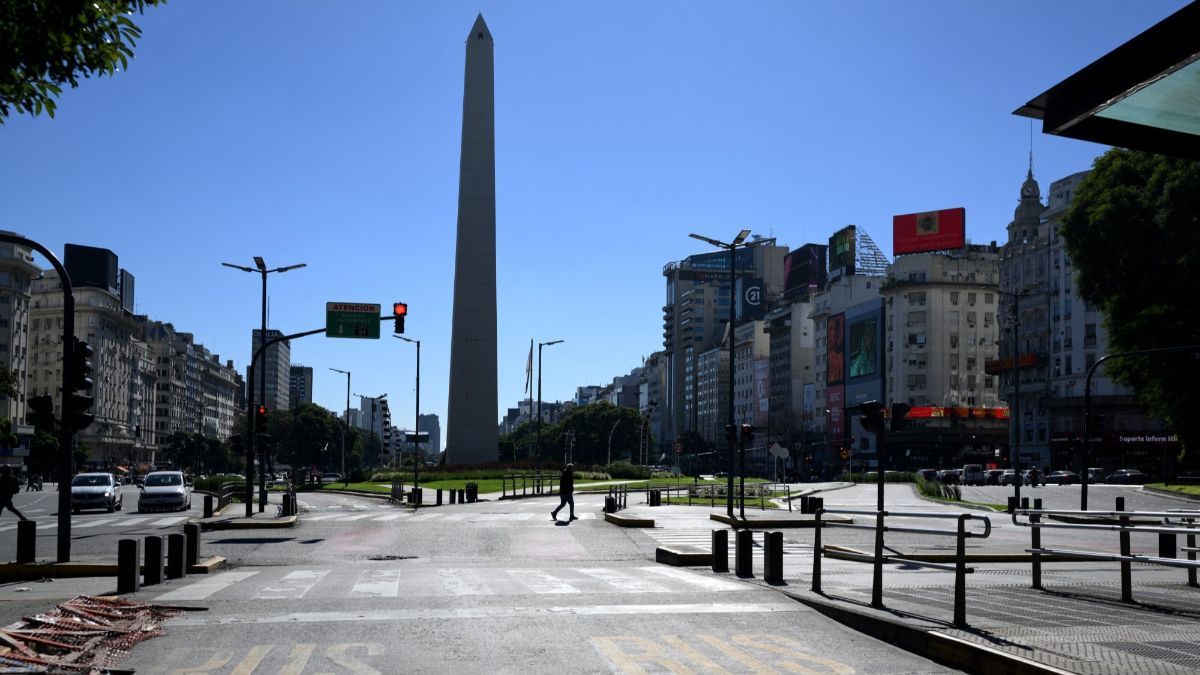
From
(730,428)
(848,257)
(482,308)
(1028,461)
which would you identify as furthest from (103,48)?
(848,257)

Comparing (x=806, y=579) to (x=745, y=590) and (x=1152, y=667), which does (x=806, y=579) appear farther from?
(x=1152, y=667)

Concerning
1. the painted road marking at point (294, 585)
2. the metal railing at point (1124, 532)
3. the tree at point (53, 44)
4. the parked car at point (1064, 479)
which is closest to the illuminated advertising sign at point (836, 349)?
the parked car at point (1064, 479)

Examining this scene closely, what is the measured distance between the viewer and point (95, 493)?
39031 mm

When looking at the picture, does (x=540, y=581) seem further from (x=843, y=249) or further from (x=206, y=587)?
(x=843, y=249)

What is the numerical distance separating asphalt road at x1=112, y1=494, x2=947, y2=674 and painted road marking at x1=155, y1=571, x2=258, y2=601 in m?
0.02

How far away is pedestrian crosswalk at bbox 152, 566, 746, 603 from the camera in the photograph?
1356 centimetres

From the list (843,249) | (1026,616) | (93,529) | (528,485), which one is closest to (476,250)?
(528,485)

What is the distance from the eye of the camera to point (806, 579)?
590 inches

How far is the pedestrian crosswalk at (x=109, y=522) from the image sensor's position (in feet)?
99.4

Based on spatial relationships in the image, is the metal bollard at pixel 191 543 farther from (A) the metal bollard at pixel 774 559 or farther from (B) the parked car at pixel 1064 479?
(B) the parked car at pixel 1064 479

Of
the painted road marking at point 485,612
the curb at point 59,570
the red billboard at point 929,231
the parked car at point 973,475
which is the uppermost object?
the red billboard at point 929,231

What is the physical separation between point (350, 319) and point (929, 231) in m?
101

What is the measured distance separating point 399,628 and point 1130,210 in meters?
37.7

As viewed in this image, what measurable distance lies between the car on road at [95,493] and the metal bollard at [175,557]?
2528cm
